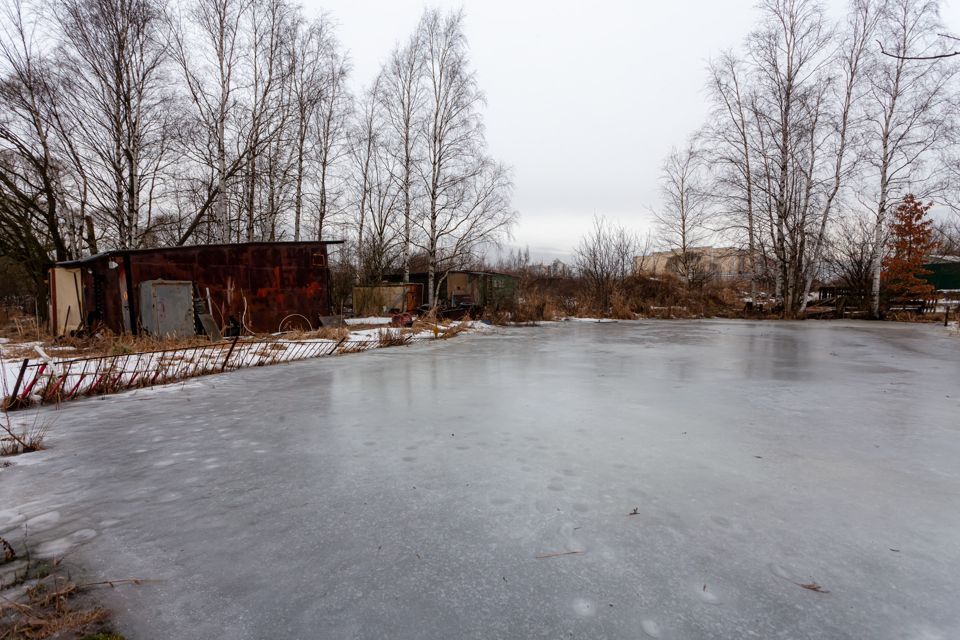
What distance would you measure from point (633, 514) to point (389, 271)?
19.7 m

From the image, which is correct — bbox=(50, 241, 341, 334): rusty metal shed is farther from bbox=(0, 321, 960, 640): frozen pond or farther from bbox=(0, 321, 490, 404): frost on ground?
bbox=(0, 321, 960, 640): frozen pond

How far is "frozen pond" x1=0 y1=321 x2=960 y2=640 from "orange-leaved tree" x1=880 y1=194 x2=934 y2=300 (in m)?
16.2

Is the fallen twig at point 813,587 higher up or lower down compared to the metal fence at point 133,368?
lower down

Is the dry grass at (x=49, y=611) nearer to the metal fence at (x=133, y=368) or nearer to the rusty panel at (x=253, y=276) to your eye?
the metal fence at (x=133, y=368)

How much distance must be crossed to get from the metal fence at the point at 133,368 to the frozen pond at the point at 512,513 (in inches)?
17.8

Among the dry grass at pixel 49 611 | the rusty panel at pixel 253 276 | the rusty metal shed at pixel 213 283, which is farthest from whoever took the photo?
the rusty panel at pixel 253 276

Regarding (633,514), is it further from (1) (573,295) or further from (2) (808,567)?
(1) (573,295)

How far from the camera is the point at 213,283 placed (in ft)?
30.6

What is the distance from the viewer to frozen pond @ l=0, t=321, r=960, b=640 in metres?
1.37

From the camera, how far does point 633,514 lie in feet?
6.46

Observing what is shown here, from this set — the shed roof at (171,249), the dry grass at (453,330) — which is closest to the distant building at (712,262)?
the dry grass at (453,330)

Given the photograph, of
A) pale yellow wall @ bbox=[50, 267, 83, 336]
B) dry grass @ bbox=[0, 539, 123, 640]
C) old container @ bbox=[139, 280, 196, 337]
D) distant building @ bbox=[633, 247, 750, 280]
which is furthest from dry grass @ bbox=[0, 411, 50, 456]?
distant building @ bbox=[633, 247, 750, 280]

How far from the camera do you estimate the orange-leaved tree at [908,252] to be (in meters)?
15.6

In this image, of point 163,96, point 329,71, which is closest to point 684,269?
point 329,71
